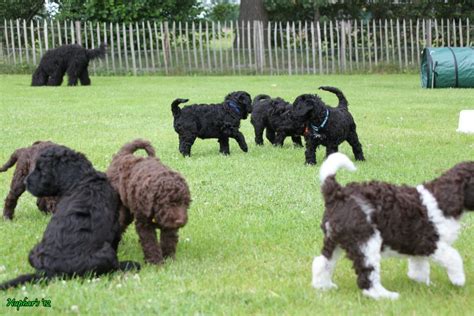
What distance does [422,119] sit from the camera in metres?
14.3

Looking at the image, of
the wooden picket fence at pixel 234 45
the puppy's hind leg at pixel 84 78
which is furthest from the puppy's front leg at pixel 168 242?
the wooden picket fence at pixel 234 45

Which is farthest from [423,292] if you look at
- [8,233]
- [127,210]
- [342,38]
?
[342,38]

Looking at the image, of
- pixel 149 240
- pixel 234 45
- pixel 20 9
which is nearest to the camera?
pixel 149 240

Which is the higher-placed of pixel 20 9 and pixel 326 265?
pixel 20 9

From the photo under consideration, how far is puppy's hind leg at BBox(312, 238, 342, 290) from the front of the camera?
461 centimetres

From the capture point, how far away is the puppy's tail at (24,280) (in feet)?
15.6

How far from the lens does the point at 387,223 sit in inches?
178

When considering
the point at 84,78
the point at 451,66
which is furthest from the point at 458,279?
the point at 84,78

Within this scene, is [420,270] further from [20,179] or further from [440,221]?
[20,179]

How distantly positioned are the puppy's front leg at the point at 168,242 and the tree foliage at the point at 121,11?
28.4 m

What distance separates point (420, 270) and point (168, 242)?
6.62 ft

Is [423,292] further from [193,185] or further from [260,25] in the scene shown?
[260,25]

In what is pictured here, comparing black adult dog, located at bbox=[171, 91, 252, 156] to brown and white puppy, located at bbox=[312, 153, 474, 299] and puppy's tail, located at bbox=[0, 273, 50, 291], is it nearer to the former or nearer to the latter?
puppy's tail, located at bbox=[0, 273, 50, 291]

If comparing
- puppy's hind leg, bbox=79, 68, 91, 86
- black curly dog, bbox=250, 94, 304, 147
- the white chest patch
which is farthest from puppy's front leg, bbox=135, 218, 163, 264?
puppy's hind leg, bbox=79, 68, 91, 86
